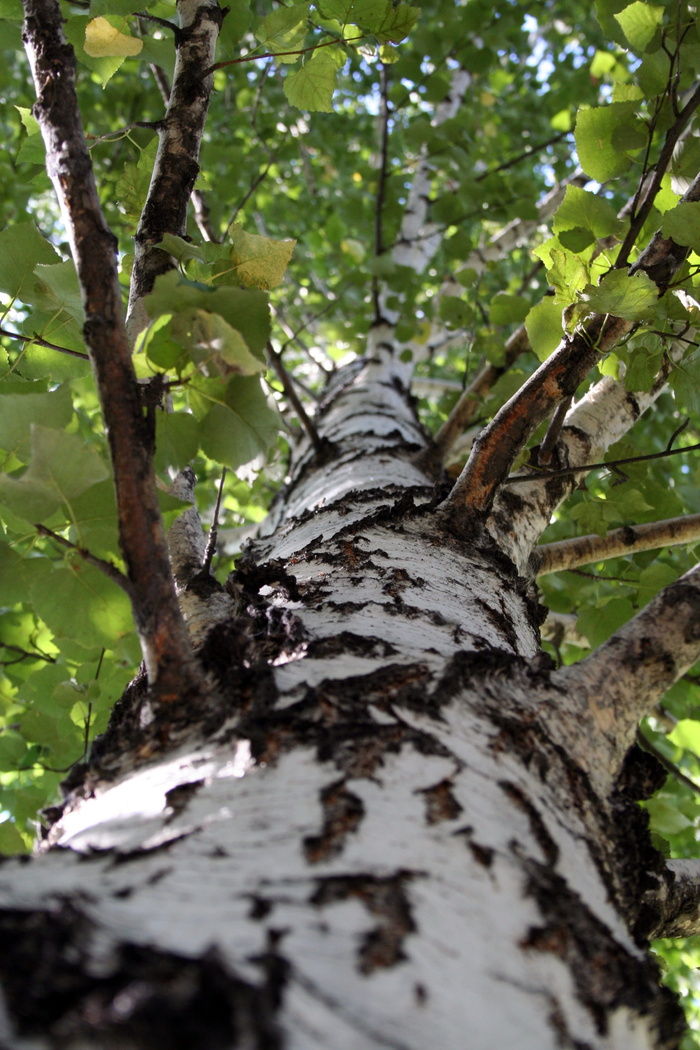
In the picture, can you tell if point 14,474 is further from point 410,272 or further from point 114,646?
point 410,272

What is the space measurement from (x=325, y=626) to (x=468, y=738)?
282 millimetres

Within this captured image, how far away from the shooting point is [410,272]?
3.18 metres

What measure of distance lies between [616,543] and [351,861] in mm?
1346

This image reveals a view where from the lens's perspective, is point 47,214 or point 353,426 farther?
point 47,214

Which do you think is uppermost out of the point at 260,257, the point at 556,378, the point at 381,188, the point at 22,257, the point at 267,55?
the point at 381,188

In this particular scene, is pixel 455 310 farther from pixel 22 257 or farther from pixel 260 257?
pixel 22 257

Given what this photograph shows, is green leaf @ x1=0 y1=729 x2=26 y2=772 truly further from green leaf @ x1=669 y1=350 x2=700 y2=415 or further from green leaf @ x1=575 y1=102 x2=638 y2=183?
green leaf @ x1=575 y1=102 x2=638 y2=183

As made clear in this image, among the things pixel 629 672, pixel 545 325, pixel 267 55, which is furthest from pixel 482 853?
pixel 267 55

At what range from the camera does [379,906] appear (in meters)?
0.54

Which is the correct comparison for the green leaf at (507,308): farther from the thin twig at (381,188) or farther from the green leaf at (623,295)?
the thin twig at (381,188)

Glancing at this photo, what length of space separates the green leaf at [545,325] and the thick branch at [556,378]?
78 mm

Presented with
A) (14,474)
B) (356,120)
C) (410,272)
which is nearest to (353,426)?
(410,272)

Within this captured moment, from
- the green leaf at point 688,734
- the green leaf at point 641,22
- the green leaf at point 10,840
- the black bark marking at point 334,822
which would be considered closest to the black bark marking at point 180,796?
the black bark marking at point 334,822

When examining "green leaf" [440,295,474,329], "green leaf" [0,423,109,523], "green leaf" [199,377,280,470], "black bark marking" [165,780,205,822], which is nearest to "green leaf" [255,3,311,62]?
"green leaf" [199,377,280,470]
